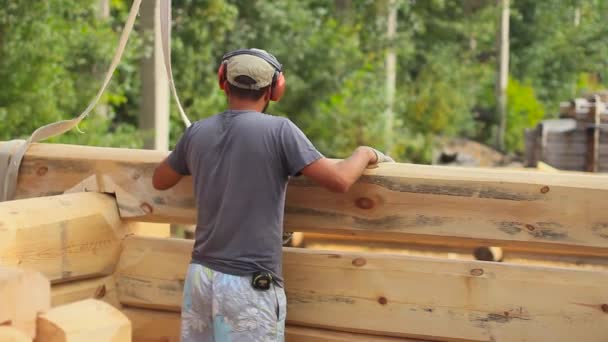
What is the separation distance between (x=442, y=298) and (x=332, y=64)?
17.4 metres

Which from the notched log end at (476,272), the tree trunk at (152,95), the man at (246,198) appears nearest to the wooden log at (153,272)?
the man at (246,198)

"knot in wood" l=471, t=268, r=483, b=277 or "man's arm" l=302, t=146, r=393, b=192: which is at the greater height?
"man's arm" l=302, t=146, r=393, b=192

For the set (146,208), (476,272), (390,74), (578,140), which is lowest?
(578,140)

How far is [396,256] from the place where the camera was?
3963mm

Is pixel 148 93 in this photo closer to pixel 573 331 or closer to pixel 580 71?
pixel 573 331

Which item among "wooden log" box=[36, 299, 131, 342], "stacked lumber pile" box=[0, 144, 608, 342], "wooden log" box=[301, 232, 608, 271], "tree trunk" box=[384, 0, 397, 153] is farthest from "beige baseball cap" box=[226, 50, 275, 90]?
"tree trunk" box=[384, 0, 397, 153]

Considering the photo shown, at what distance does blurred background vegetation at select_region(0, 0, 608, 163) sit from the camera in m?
12.1

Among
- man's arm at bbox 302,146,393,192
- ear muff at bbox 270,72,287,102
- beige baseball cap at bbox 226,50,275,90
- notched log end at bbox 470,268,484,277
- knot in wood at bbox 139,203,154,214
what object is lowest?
notched log end at bbox 470,268,484,277

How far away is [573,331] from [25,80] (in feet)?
30.1

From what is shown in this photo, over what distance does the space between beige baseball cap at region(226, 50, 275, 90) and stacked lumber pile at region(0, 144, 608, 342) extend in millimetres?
441

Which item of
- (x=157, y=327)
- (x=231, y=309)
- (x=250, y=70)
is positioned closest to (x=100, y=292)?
(x=157, y=327)

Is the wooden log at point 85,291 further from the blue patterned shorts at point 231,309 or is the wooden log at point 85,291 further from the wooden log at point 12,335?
the wooden log at point 12,335

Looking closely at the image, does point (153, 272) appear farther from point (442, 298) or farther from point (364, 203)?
point (442, 298)

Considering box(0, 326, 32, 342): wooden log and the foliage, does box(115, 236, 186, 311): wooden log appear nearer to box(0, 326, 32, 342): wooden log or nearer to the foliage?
box(0, 326, 32, 342): wooden log
